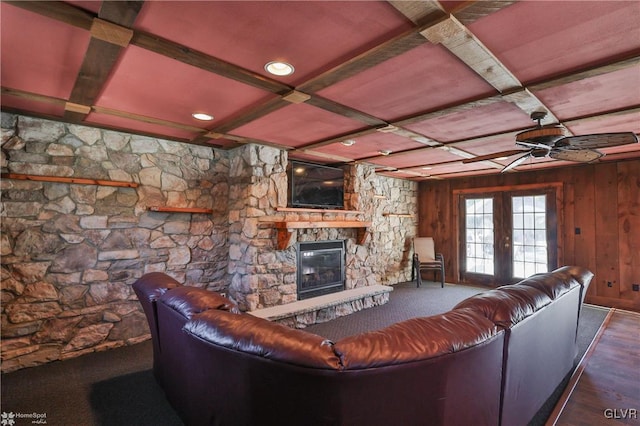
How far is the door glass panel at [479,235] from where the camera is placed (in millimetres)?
A: 6191

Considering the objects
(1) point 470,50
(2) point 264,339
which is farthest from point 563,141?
(2) point 264,339

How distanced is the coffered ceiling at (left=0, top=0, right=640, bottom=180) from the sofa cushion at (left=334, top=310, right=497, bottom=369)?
140 cm

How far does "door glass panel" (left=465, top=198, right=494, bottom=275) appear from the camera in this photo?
619cm

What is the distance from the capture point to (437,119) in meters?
2.86

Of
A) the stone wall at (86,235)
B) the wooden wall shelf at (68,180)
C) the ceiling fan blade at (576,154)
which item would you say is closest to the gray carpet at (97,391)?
the stone wall at (86,235)

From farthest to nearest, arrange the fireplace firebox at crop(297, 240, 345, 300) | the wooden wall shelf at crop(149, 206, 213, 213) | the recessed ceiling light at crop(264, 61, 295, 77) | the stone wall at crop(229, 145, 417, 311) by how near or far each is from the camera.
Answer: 1. the fireplace firebox at crop(297, 240, 345, 300)
2. the stone wall at crop(229, 145, 417, 311)
3. the wooden wall shelf at crop(149, 206, 213, 213)
4. the recessed ceiling light at crop(264, 61, 295, 77)

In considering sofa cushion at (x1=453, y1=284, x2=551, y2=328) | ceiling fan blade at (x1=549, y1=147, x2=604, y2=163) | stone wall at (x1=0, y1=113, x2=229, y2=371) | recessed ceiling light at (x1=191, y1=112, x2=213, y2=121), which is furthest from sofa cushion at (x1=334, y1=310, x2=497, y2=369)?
stone wall at (x1=0, y1=113, x2=229, y2=371)

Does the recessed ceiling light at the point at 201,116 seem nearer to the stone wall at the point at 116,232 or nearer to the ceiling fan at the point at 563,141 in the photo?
the stone wall at the point at 116,232

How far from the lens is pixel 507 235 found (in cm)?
591

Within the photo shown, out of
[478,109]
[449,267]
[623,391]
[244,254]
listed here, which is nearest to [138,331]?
[244,254]

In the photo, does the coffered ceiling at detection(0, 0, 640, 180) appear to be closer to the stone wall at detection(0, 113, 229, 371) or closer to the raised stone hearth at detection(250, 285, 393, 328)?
the stone wall at detection(0, 113, 229, 371)

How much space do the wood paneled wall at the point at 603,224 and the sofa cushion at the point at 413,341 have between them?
518 cm

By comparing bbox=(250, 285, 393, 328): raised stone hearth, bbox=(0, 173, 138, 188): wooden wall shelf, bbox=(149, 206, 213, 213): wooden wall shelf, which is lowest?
bbox=(250, 285, 393, 328): raised stone hearth

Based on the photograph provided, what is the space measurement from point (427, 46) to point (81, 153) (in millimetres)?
3290
